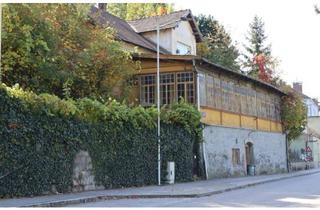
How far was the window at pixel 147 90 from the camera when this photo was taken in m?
29.4

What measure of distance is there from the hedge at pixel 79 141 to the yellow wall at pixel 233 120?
2137mm

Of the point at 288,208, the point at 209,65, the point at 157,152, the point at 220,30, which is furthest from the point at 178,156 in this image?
the point at 220,30

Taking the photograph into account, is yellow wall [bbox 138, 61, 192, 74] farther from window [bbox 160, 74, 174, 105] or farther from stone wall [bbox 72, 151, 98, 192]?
stone wall [bbox 72, 151, 98, 192]

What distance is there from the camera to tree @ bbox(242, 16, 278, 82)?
2003 inches

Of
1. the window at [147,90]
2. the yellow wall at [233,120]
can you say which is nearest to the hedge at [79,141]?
the yellow wall at [233,120]

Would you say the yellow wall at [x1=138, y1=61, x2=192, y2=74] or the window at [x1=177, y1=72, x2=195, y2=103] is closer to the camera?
the window at [x1=177, y1=72, x2=195, y2=103]

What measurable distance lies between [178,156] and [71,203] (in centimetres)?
1059

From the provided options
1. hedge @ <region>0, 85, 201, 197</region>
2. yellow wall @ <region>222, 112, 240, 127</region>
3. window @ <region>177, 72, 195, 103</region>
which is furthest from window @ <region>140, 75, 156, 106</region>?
yellow wall @ <region>222, 112, 240, 127</region>

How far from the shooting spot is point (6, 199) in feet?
52.3

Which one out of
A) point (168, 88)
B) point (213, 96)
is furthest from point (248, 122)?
point (168, 88)

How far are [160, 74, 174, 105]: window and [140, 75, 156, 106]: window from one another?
60cm

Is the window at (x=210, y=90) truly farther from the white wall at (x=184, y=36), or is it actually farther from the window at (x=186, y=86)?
the white wall at (x=184, y=36)

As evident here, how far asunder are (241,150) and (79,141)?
15.8 m

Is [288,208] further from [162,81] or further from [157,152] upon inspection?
[162,81]
